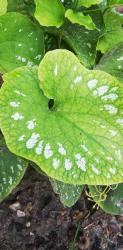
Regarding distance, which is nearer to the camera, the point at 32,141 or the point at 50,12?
the point at 32,141

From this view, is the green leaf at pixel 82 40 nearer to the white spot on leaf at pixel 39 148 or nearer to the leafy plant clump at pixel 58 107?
the leafy plant clump at pixel 58 107

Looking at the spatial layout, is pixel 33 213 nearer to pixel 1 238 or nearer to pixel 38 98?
pixel 1 238

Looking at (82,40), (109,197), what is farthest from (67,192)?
(82,40)

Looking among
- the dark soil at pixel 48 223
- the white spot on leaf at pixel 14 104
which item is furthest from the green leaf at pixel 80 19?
the dark soil at pixel 48 223

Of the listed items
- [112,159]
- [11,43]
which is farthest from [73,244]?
[11,43]

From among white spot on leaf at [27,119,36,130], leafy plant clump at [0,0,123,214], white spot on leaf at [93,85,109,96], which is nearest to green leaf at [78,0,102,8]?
leafy plant clump at [0,0,123,214]

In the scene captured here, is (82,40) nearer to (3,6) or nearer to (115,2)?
(115,2)
